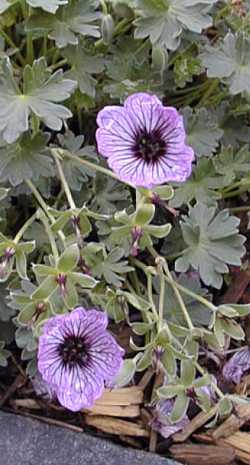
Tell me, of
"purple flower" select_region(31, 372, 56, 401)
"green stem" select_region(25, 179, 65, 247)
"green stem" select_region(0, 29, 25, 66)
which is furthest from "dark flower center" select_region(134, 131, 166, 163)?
"purple flower" select_region(31, 372, 56, 401)

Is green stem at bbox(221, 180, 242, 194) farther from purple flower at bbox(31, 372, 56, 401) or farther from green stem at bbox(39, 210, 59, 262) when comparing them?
purple flower at bbox(31, 372, 56, 401)

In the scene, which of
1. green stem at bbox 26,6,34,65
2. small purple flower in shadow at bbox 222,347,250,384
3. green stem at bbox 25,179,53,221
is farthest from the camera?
small purple flower in shadow at bbox 222,347,250,384

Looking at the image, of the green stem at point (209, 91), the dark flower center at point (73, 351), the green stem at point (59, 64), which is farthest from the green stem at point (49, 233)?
the green stem at point (209, 91)

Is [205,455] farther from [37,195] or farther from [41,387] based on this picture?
[37,195]

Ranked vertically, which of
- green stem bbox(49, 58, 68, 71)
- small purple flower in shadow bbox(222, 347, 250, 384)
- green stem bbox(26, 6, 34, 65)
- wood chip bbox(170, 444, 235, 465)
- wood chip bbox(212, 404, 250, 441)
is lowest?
wood chip bbox(170, 444, 235, 465)

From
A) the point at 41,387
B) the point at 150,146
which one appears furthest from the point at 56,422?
the point at 150,146

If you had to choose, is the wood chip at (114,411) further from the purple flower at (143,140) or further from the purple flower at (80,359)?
the purple flower at (143,140)
